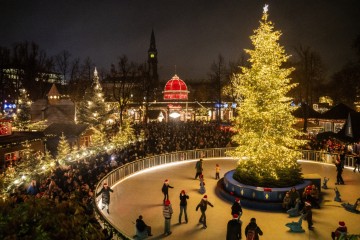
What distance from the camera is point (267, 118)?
16.5 m

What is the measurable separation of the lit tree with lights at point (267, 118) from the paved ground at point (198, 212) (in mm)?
2442

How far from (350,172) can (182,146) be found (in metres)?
13.4

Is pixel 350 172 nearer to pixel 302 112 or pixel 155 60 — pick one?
pixel 302 112

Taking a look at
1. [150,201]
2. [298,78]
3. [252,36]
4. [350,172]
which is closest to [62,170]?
[150,201]

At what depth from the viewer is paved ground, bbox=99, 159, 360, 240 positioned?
11.9m

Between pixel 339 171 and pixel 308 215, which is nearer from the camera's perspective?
pixel 308 215

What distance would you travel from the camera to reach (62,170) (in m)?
16.8

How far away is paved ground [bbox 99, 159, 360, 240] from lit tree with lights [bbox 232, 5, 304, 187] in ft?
8.01

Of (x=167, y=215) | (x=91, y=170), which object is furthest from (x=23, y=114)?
(x=167, y=215)

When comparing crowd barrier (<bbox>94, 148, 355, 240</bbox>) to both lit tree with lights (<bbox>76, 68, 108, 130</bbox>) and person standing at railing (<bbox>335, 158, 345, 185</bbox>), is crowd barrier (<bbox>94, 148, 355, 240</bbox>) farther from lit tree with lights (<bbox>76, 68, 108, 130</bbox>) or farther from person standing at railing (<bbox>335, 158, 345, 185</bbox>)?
lit tree with lights (<bbox>76, 68, 108, 130</bbox>)

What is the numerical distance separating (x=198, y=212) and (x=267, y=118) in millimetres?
6174

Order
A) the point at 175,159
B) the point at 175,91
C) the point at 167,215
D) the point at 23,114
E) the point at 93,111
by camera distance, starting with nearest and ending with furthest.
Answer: the point at 167,215, the point at 175,159, the point at 23,114, the point at 93,111, the point at 175,91

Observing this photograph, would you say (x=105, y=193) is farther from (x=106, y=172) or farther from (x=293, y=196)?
(x=293, y=196)

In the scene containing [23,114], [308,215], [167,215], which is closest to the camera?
[167,215]
